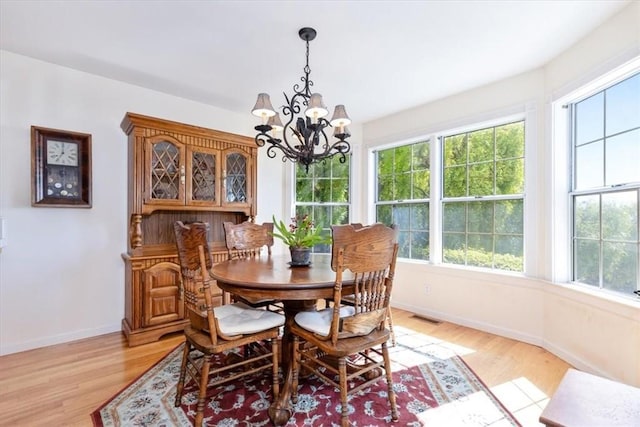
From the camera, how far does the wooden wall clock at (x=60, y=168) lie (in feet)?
9.01

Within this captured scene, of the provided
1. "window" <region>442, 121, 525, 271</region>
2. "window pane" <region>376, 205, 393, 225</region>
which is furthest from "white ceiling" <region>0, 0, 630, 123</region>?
"window pane" <region>376, 205, 393, 225</region>

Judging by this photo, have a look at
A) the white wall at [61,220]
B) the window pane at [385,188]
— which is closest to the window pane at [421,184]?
the window pane at [385,188]

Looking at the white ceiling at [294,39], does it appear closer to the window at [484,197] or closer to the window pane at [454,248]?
the window at [484,197]

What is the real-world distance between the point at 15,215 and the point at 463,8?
3949 millimetres

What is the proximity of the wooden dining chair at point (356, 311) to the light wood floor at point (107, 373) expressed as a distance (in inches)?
A: 40.8

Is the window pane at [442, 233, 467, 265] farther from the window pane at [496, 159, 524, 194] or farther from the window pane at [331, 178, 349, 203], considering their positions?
the window pane at [331, 178, 349, 203]

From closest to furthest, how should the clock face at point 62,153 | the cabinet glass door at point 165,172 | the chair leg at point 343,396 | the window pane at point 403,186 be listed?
the chair leg at point 343,396
the clock face at point 62,153
the cabinet glass door at point 165,172
the window pane at point 403,186

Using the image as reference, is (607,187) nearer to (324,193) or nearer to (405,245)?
(405,245)

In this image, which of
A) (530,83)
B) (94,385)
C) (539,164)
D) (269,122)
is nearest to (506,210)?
(539,164)

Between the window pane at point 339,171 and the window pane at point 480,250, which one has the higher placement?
the window pane at point 339,171

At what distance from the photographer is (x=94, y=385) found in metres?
2.18

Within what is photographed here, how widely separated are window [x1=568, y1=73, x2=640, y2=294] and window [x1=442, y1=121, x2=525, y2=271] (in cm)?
50

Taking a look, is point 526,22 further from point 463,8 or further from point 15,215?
point 15,215

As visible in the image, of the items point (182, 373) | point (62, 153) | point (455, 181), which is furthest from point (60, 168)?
point (455, 181)
